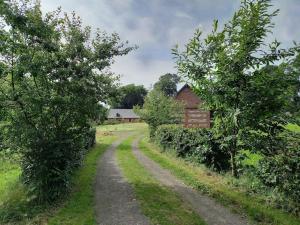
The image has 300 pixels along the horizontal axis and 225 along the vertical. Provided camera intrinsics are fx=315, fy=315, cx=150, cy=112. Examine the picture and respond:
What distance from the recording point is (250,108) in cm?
1070

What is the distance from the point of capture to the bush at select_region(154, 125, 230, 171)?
14.9 m

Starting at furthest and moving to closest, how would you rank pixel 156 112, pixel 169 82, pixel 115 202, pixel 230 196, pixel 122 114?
pixel 169 82, pixel 122 114, pixel 156 112, pixel 230 196, pixel 115 202

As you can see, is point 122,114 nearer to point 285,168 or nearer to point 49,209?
point 49,209

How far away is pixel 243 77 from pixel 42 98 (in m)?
7.08

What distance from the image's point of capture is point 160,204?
33.5 feet

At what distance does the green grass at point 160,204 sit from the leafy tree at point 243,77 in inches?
119

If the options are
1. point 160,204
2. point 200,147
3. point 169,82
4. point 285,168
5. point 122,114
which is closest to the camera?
point 285,168

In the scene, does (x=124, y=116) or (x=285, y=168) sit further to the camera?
(x=124, y=116)

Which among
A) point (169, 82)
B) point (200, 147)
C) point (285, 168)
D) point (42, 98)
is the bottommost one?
point (285, 168)

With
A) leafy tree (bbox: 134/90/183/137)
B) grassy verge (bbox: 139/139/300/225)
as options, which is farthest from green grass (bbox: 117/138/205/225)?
leafy tree (bbox: 134/90/183/137)

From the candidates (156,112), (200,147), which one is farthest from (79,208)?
(156,112)

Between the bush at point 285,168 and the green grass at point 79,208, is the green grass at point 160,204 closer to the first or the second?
the green grass at point 79,208

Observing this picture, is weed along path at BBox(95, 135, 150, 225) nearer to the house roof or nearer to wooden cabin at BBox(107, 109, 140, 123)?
wooden cabin at BBox(107, 109, 140, 123)

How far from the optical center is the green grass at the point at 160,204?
28.6 feet
